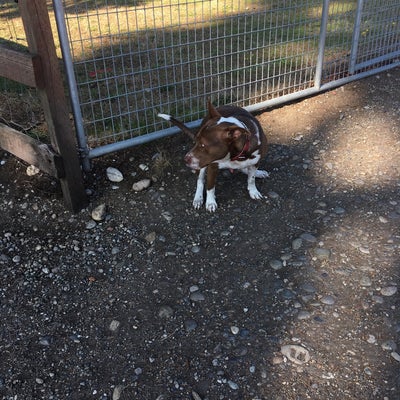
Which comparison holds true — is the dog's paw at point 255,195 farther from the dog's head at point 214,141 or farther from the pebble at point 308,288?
the pebble at point 308,288

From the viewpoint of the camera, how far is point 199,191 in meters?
3.97

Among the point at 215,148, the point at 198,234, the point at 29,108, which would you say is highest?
the point at 215,148

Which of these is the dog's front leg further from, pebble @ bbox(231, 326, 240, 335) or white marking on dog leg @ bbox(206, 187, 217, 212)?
pebble @ bbox(231, 326, 240, 335)

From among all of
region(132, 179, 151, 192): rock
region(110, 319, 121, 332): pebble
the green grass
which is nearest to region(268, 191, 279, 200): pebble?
region(132, 179, 151, 192): rock

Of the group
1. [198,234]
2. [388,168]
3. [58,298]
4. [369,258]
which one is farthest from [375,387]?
[388,168]

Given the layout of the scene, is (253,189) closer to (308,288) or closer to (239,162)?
(239,162)

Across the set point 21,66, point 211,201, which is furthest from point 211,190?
point 21,66

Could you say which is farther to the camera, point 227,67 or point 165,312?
point 227,67

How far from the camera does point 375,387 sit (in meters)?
2.46

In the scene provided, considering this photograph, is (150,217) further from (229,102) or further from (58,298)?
(229,102)

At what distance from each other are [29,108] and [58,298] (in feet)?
8.53

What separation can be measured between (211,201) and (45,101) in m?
1.44

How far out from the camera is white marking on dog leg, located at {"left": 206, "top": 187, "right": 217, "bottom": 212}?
12.7 feet

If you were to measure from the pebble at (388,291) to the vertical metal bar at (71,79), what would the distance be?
253 centimetres
